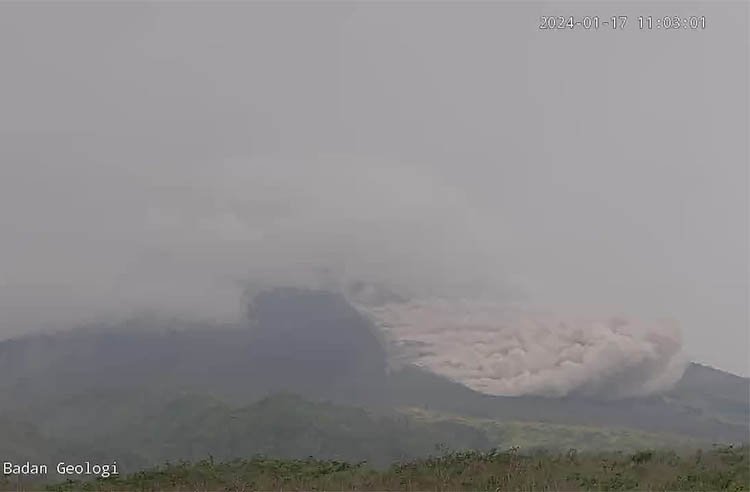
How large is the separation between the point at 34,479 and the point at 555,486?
17.8 m

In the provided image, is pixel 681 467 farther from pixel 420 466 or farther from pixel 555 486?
pixel 420 466

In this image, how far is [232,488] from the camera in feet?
76.9

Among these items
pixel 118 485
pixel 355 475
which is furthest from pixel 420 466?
pixel 118 485

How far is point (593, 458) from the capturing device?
92.4 feet

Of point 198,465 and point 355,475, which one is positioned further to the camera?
point 198,465

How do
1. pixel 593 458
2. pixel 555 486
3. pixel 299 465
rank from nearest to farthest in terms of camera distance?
pixel 555 486
pixel 593 458
pixel 299 465

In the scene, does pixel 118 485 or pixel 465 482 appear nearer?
pixel 465 482

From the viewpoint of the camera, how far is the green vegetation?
23422mm

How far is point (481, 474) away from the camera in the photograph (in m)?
25.4

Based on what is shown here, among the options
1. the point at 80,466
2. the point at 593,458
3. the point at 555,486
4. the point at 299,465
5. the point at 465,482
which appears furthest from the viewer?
the point at 299,465

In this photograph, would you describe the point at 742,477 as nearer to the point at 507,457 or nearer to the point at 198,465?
the point at 507,457

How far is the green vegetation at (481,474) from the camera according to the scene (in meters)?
23.4

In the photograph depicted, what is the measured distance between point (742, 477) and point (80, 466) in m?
19.6

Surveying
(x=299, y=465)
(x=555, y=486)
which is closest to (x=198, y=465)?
(x=299, y=465)
